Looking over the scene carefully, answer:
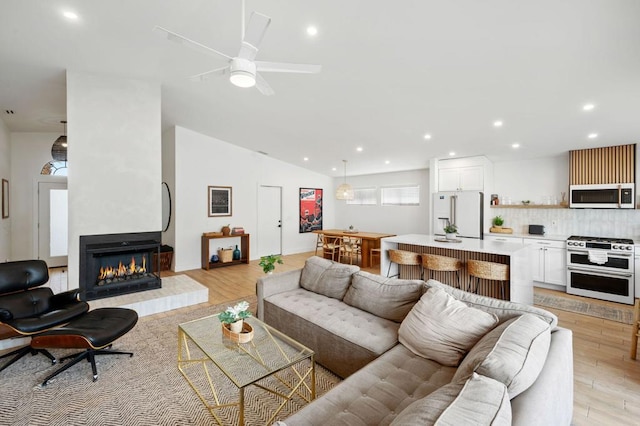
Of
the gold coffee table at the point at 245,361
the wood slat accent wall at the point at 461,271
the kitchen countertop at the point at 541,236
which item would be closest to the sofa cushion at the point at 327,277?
the gold coffee table at the point at 245,361

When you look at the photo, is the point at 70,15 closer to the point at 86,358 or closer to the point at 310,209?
the point at 86,358

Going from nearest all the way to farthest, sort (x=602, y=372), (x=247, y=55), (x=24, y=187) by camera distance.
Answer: (x=247, y=55) → (x=602, y=372) → (x=24, y=187)

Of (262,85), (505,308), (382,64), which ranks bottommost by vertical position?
(505,308)

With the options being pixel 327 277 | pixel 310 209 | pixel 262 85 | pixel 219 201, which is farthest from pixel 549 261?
pixel 219 201

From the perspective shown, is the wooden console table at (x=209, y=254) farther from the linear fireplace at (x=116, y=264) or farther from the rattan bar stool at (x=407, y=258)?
the rattan bar stool at (x=407, y=258)

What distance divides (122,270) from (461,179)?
6.35 m

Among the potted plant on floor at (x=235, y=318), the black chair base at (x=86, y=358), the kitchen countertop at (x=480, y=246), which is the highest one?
the kitchen countertop at (x=480, y=246)

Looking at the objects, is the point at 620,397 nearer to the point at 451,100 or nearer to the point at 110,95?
the point at 451,100

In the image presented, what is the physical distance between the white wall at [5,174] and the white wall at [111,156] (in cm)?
300

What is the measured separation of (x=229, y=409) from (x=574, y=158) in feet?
21.0

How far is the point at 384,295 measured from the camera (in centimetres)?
270

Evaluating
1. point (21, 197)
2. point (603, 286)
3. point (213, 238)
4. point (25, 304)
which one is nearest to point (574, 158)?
point (603, 286)

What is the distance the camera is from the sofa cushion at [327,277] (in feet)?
10.3

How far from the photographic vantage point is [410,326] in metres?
2.17
